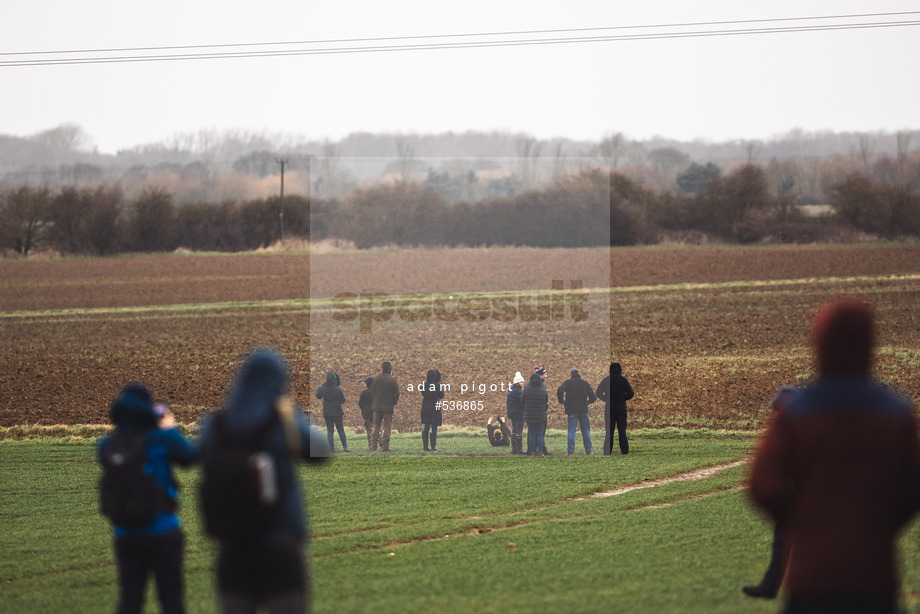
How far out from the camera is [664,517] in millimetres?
11234

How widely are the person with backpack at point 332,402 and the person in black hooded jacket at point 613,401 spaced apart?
4683mm

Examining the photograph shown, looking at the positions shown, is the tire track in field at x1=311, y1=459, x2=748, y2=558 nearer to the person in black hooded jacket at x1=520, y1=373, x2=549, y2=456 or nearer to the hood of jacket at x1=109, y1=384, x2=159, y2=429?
the person in black hooded jacket at x1=520, y1=373, x2=549, y2=456

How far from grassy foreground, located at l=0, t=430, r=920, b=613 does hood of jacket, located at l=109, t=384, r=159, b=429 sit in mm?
2699

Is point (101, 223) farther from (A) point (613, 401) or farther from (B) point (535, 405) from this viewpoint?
(A) point (613, 401)

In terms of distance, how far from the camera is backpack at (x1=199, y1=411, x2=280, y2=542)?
412 centimetres

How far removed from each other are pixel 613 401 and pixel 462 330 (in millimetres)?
Answer: 10530

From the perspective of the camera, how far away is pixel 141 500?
210 inches

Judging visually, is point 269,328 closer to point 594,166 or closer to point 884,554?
point 594,166

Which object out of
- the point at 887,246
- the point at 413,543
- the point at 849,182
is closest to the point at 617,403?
the point at 413,543

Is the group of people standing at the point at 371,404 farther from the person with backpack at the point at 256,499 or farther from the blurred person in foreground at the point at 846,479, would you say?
the blurred person in foreground at the point at 846,479

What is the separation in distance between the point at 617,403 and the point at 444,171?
538cm

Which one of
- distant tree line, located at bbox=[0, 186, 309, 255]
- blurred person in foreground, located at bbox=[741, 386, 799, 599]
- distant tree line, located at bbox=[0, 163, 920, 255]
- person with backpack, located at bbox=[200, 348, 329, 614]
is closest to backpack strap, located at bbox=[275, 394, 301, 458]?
person with backpack, located at bbox=[200, 348, 329, 614]

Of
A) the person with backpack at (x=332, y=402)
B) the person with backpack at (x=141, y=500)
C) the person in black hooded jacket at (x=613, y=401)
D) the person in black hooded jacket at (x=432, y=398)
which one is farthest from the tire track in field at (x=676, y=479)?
the person with backpack at (x=141, y=500)

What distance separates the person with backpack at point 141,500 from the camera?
536 cm
